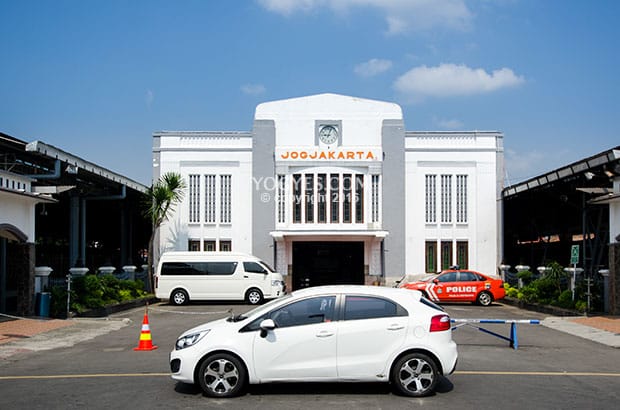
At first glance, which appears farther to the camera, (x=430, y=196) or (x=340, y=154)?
(x=430, y=196)

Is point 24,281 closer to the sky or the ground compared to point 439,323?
closer to the ground

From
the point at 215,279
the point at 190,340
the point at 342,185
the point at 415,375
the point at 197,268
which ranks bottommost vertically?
the point at 215,279

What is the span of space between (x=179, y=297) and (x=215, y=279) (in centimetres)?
162

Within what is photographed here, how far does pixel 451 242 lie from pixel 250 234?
10320 mm

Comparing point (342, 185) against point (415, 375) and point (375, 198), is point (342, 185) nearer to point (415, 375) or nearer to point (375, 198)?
point (375, 198)

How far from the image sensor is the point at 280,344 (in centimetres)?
834

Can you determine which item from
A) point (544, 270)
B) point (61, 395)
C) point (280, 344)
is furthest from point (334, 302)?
point (544, 270)

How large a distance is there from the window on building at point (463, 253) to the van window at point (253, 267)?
12.1 meters

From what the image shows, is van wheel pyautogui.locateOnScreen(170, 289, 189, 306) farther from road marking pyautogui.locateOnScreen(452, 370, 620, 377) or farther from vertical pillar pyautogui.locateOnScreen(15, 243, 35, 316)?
road marking pyautogui.locateOnScreen(452, 370, 620, 377)

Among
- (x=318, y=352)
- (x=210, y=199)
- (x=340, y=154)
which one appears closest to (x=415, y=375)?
(x=318, y=352)

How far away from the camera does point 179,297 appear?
25562mm

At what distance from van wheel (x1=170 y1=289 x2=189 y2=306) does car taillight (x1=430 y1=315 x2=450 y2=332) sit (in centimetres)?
1836

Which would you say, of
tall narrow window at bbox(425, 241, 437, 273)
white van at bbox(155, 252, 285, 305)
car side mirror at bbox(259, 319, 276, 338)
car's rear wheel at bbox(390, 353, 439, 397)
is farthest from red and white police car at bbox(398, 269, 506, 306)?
car side mirror at bbox(259, 319, 276, 338)

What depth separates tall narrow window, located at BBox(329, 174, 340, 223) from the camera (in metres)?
32.6
